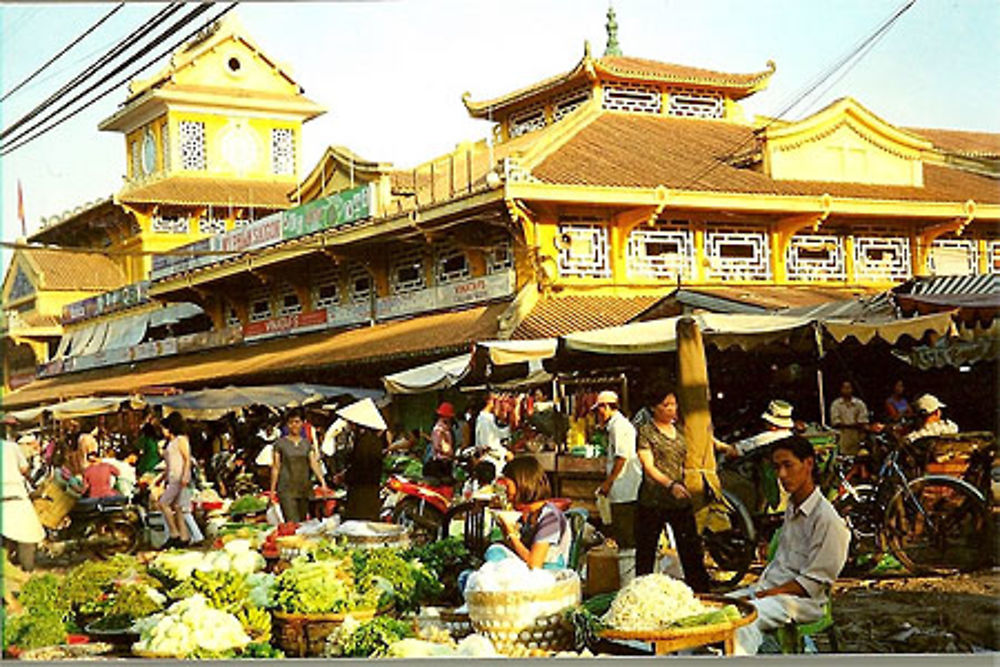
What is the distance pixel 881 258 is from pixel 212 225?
7614 mm

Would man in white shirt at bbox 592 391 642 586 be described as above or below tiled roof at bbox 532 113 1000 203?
below

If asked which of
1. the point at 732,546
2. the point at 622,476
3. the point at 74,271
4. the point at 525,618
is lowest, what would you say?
the point at 525,618

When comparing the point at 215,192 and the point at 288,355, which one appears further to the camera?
the point at 215,192

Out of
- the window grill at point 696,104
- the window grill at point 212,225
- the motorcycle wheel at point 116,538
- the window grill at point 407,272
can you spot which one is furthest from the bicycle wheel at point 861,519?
the window grill at point 212,225

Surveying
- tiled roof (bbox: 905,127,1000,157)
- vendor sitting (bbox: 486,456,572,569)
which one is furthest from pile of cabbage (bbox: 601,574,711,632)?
tiled roof (bbox: 905,127,1000,157)

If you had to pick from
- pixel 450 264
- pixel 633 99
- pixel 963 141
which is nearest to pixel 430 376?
pixel 450 264

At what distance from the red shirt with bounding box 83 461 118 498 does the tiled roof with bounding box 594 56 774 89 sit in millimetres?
5657

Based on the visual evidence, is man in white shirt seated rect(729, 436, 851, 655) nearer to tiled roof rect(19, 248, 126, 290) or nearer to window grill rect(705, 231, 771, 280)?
window grill rect(705, 231, 771, 280)

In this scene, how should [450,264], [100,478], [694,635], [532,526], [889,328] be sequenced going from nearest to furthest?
1. [694,635]
2. [532,526]
3. [889,328]
4. [450,264]
5. [100,478]

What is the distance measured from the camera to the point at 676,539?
8.18m

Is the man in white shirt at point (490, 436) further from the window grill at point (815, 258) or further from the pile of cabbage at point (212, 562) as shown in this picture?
the pile of cabbage at point (212, 562)

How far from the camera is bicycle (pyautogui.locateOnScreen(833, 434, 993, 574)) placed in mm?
8508

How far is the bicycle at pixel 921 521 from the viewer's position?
8.51 metres

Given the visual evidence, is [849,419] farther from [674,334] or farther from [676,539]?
[676,539]
